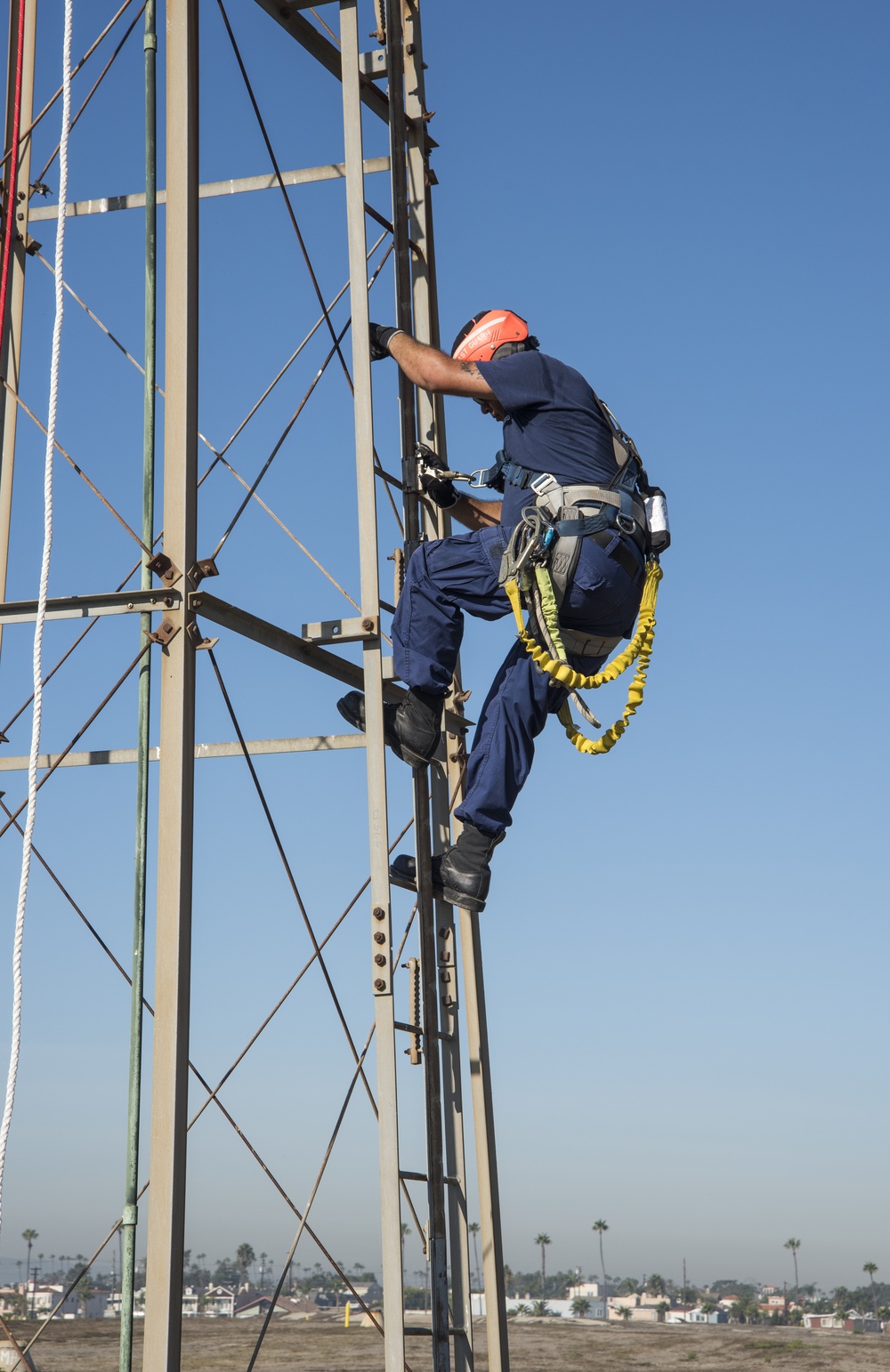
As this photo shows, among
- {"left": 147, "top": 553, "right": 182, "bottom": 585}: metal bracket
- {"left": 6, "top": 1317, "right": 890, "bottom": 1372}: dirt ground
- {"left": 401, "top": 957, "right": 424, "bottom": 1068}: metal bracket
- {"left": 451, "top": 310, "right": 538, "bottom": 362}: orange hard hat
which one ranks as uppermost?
{"left": 451, "top": 310, "right": 538, "bottom": 362}: orange hard hat

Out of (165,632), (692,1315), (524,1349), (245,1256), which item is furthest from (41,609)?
(245,1256)

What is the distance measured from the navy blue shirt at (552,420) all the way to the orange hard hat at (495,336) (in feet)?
0.39

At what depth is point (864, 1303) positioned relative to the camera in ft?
274

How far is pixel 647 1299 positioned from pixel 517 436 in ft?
290

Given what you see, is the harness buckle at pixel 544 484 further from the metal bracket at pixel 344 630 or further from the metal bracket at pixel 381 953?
the metal bracket at pixel 381 953

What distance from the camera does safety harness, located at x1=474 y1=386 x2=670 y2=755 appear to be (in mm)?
5980

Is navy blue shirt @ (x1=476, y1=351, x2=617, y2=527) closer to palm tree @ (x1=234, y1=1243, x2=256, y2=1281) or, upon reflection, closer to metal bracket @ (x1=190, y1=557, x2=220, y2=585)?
metal bracket @ (x1=190, y1=557, x2=220, y2=585)

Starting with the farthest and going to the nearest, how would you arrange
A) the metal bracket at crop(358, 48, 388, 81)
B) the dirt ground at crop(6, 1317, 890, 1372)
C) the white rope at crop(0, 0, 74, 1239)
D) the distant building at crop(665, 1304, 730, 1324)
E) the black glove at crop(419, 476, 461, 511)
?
the distant building at crop(665, 1304, 730, 1324) < the dirt ground at crop(6, 1317, 890, 1372) < the metal bracket at crop(358, 48, 388, 81) < the black glove at crop(419, 476, 461, 511) < the white rope at crop(0, 0, 74, 1239)

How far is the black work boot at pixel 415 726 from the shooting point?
21.8 ft

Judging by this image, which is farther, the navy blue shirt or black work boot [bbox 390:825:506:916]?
black work boot [bbox 390:825:506:916]

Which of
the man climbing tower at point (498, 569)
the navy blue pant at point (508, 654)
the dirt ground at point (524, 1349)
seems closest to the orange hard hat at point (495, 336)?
the man climbing tower at point (498, 569)

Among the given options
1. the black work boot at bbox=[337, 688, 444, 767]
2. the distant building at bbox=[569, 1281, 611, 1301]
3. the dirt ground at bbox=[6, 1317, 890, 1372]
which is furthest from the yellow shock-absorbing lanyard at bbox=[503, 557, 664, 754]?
the distant building at bbox=[569, 1281, 611, 1301]

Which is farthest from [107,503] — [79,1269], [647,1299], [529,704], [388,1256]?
[647,1299]

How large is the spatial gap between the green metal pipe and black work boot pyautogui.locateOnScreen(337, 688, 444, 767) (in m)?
1.25
